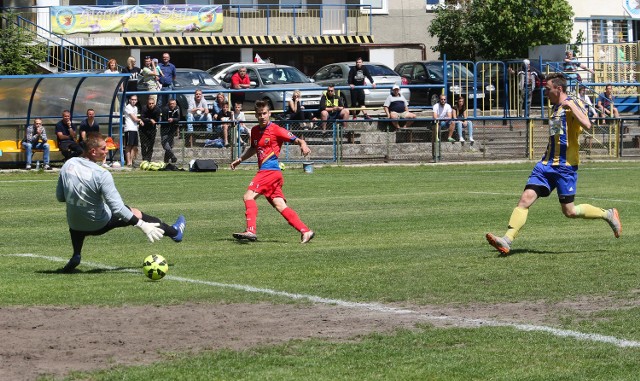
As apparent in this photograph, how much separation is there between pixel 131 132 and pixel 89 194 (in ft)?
64.5

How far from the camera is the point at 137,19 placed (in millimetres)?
47094

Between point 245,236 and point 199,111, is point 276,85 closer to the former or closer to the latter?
point 199,111

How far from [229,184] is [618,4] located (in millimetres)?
36106

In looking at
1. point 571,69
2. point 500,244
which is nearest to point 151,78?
point 571,69

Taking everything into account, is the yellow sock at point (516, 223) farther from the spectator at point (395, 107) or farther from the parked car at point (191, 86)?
the parked car at point (191, 86)

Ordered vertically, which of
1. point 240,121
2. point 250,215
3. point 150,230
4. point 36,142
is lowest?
point 250,215

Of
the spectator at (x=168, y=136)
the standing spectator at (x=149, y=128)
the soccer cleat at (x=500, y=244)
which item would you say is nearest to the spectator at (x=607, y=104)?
the spectator at (x=168, y=136)

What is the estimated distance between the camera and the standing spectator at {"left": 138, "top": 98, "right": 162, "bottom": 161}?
3119cm

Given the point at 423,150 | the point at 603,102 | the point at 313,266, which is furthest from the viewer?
the point at 603,102

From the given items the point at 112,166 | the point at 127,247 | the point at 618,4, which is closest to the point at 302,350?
the point at 127,247

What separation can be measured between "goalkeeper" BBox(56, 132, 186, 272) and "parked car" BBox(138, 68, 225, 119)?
74.4 ft

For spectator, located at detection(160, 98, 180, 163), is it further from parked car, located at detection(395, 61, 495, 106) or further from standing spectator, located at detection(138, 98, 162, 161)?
parked car, located at detection(395, 61, 495, 106)

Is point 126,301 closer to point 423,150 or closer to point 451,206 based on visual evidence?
point 451,206

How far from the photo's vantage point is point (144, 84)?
35188 mm
